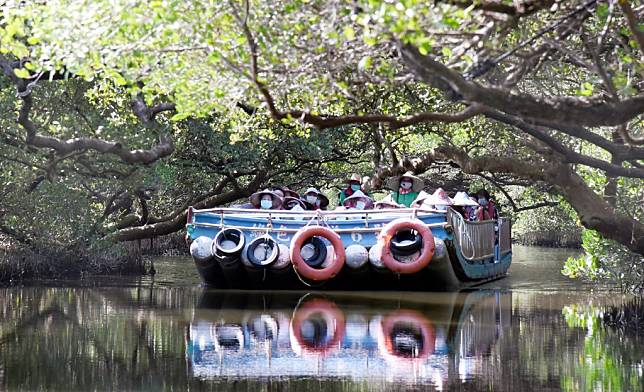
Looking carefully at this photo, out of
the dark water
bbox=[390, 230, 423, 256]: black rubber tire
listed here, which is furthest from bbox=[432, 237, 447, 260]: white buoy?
the dark water

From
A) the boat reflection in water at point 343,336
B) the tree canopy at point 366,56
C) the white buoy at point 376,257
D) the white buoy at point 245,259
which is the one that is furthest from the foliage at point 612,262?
the white buoy at point 245,259

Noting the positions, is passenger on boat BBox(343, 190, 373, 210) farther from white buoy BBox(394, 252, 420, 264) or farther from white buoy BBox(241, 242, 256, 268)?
white buoy BBox(241, 242, 256, 268)

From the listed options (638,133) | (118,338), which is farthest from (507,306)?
(118,338)

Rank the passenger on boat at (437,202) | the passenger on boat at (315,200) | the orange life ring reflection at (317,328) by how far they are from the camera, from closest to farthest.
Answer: the orange life ring reflection at (317,328) → the passenger on boat at (437,202) → the passenger on boat at (315,200)

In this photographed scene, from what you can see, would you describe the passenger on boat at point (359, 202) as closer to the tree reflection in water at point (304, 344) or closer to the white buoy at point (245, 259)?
the white buoy at point (245, 259)

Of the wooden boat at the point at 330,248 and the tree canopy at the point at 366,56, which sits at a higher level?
the tree canopy at the point at 366,56

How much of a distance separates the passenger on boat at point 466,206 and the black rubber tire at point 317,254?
2.76 m

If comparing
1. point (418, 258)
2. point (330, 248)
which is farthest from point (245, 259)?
point (418, 258)

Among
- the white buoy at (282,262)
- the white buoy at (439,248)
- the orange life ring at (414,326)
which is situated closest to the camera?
the orange life ring at (414,326)

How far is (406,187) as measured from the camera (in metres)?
19.8

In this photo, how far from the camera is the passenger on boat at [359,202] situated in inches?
739

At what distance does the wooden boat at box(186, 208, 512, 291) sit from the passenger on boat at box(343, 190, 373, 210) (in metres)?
1.11

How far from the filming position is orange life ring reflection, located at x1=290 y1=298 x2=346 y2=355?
10703mm

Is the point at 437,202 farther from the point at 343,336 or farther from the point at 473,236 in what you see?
the point at 343,336
